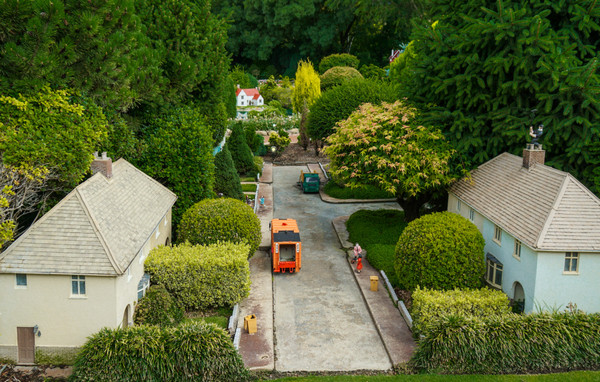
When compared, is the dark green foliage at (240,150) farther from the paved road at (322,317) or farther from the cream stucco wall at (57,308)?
the cream stucco wall at (57,308)

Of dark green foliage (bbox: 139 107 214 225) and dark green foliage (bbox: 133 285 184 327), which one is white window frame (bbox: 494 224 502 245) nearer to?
dark green foliage (bbox: 133 285 184 327)

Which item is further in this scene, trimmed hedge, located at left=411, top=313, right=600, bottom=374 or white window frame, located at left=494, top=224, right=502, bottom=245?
white window frame, located at left=494, top=224, right=502, bottom=245

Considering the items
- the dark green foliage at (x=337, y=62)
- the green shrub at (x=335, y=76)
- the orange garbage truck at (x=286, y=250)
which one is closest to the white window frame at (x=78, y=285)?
the orange garbage truck at (x=286, y=250)

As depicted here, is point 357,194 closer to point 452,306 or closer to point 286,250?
point 286,250

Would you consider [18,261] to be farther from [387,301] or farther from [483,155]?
[483,155]

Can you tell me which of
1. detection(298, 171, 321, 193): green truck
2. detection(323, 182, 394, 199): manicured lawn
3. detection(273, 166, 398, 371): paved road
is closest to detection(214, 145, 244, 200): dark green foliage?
detection(273, 166, 398, 371): paved road

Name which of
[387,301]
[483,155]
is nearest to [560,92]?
[483,155]

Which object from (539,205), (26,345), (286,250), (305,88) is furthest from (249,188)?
(26,345)
